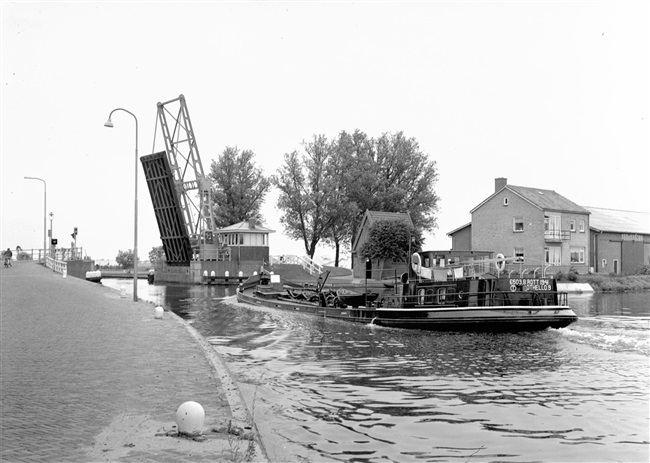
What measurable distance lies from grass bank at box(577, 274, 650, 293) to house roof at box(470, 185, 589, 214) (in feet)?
23.0

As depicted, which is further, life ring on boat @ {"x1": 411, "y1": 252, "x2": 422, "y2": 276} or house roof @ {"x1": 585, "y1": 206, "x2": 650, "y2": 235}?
house roof @ {"x1": 585, "y1": 206, "x2": 650, "y2": 235}

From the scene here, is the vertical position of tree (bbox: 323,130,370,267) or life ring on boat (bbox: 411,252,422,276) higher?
tree (bbox: 323,130,370,267)

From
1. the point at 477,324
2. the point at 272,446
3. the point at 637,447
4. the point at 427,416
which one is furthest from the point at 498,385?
the point at 477,324

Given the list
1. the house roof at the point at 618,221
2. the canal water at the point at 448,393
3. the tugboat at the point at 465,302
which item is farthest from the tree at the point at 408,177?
the canal water at the point at 448,393

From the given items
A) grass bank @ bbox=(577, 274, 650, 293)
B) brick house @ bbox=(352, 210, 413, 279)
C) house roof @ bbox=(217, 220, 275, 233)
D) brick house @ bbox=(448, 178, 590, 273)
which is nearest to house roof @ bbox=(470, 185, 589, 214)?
brick house @ bbox=(448, 178, 590, 273)

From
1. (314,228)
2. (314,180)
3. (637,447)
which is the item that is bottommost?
(637,447)

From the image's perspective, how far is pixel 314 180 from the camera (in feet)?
255

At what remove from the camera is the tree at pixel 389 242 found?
189 ft

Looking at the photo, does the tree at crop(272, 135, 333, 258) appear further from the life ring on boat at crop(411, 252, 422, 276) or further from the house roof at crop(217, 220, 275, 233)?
the life ring on boat at crop(411, 252, 422, 276)

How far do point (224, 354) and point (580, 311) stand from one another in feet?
72.1

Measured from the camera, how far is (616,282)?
55.4m

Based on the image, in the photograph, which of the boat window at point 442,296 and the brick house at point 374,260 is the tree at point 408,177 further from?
the boat window at point 442,296

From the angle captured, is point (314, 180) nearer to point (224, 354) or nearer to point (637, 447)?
point (224, 354)

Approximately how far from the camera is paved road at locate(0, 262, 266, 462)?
24.5ft
